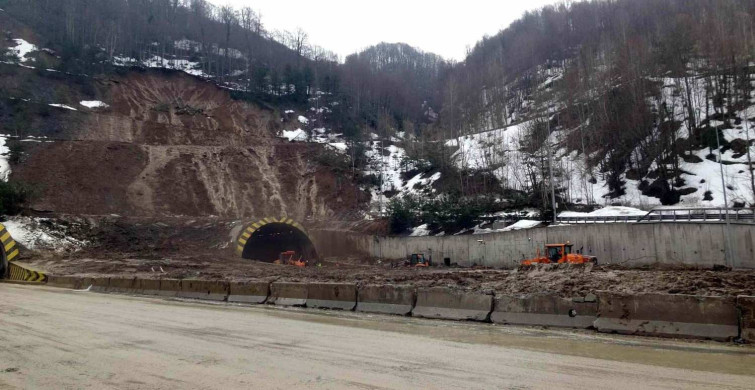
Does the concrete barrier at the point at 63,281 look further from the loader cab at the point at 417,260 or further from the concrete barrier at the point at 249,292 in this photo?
the loader cab at the point at 417,260

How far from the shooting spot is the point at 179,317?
11.8 metres

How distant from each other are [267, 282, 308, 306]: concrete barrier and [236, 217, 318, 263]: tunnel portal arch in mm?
17588

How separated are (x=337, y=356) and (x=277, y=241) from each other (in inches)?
1213

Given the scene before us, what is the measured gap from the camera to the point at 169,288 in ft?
60.5

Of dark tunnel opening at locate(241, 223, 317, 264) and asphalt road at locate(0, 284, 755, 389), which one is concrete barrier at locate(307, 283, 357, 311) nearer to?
asphalt road at locate(0, 284, 755, 389)

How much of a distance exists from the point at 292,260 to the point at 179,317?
23193 millimetres

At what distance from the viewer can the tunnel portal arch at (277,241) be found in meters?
33.8

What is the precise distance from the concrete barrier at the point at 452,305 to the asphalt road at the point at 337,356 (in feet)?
1.57

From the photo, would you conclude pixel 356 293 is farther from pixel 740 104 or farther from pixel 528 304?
pixel 740 104

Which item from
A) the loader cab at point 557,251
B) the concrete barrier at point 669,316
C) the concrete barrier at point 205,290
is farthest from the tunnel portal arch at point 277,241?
the concrete barrier at point 669,316

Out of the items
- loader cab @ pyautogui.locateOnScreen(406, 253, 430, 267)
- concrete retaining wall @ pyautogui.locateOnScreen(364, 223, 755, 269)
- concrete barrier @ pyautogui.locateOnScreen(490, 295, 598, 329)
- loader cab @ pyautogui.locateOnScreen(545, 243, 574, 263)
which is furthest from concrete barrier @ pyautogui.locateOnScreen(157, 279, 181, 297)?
concrete retaining wall @ pyautogui.locateOnScreen(364, 223, 755, 269)

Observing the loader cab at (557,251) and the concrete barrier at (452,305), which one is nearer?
the concrete barrier at (452,305)

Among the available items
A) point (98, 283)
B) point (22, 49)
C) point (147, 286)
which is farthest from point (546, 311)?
point (22, 49)

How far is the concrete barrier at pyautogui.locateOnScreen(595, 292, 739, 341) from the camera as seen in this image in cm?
855
